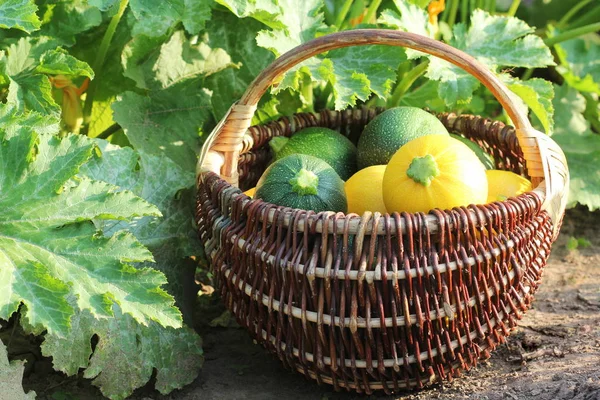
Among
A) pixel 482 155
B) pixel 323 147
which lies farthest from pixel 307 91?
pixel 482 155

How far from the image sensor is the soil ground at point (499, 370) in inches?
83.8

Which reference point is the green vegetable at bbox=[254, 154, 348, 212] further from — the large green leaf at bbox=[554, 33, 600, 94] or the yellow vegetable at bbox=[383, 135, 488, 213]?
the large green leaf at bbox=[554, 33, 600, 94]

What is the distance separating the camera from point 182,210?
8.54 feet

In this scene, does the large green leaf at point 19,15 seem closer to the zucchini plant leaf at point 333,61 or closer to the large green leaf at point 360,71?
the zucchini plant leaf at point 333,61

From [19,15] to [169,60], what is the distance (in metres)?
0.77

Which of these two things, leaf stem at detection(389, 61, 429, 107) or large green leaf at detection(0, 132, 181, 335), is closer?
large green leaf at detection(0, 132, 181, 335)

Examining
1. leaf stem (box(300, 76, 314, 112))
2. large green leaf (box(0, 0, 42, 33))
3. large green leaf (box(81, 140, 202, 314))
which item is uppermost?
large green leaf (box(0, 0, 42, 33))

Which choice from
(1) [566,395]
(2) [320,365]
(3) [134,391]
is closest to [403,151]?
(2) [320,365]

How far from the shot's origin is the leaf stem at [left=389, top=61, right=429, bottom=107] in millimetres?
2928

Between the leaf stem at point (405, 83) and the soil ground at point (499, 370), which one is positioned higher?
the leaf stem at point (405, 83)

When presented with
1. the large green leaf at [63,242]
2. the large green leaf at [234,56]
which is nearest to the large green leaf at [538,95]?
the large green leaf at [234,56]

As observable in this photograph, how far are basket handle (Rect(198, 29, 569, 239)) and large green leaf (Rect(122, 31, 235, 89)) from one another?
653 millimetres

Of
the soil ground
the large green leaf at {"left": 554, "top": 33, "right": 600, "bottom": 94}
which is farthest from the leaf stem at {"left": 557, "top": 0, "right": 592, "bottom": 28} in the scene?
the soil ground

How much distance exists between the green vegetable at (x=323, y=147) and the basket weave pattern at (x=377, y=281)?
1.53ft
